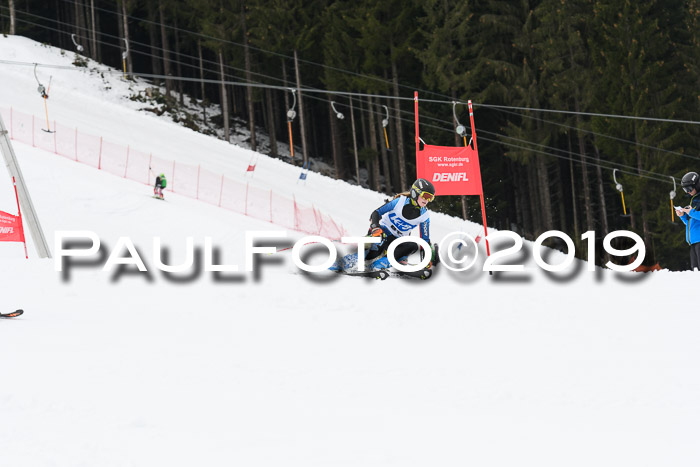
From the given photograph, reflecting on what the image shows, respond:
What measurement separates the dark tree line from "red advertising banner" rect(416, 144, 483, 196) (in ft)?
30.3

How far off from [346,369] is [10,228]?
11.4 meters

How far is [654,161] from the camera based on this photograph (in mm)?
32031

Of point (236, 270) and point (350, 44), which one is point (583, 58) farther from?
point (236, 270)

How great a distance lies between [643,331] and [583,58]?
29.3 meters

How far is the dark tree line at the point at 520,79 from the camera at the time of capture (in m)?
32.5

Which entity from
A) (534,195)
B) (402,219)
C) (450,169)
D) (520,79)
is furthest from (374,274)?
(534,195)

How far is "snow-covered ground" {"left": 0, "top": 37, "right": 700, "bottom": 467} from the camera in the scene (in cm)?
428

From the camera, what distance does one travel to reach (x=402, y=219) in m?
11.6

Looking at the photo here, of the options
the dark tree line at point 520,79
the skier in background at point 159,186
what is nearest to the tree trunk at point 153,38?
the dark tree line at point 520,79

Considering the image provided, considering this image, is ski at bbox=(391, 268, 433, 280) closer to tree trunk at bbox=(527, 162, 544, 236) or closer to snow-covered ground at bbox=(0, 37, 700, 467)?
snow-covered ground at bbox=(0, 37, 700, 467)

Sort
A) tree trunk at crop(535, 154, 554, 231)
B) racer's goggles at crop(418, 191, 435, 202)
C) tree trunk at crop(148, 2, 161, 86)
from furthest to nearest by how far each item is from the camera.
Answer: tree trunk at crop(148, 2, 161, 86)
tree trunk at crop(535, 154, 554, 231)
racer's goggles at crop(418, 191, 435, 202)

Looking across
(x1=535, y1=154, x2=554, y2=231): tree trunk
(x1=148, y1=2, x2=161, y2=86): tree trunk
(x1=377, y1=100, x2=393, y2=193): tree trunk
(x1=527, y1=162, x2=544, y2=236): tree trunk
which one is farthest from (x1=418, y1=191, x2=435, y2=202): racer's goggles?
(x1=148, y1=2, x2=161, y2=86): tree trunk

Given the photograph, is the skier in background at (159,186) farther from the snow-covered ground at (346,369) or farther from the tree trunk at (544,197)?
the tree trunk at (544,197)

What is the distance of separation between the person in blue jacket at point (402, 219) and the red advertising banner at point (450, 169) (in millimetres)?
3119
